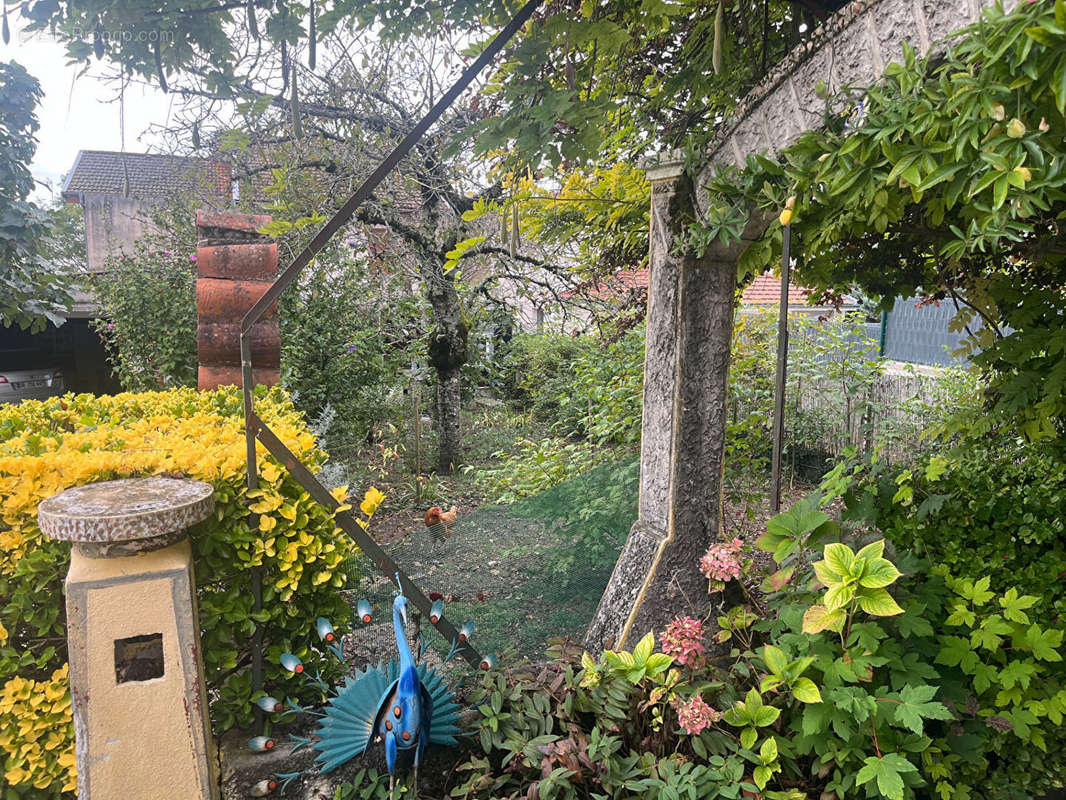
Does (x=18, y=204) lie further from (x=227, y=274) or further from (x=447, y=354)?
(x=227, y=274)

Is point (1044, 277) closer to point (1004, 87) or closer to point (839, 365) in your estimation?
point (1004, 87)

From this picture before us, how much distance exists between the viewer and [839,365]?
5.79 meters

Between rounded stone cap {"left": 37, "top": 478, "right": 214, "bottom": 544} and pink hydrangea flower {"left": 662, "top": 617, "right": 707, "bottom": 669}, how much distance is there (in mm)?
1451

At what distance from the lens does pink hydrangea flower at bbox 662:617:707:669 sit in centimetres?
193

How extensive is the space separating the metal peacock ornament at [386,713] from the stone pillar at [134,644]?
262 millimetres

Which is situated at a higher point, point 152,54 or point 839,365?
point 152,54

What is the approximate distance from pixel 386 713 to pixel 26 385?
1089 centimetres

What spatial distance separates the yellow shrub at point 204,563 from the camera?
1825 millimetres

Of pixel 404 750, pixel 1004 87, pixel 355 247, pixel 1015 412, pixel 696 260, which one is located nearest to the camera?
pixel 1004 87

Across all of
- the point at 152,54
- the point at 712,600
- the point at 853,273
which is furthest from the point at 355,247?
the point at 712,600

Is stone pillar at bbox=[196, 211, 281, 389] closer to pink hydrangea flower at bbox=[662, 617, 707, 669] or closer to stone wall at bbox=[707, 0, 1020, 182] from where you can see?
stone wall at bbox=[707, 0, 1020, 182]

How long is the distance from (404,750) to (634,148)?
9.28ft

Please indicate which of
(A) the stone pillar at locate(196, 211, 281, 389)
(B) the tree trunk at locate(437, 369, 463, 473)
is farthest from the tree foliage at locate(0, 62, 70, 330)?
(A) the stone pillar at locate(196, 211, 281, 389)

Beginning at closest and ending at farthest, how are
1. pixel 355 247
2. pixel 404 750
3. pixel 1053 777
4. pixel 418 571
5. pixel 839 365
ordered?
1. pixel 404 750
2. pixel 1053 777
3. pixel 418 571
4. pixel 839 365
5. pixel 355 247
